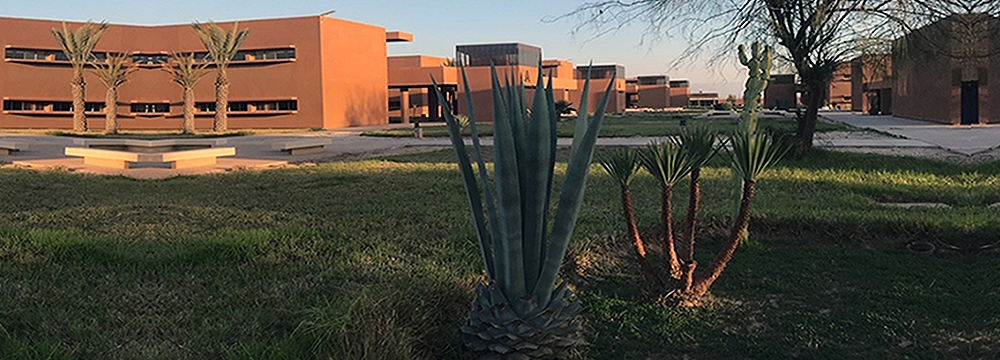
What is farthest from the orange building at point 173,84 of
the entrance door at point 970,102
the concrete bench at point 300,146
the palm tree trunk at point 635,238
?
the palm tree trunk at point 635,238

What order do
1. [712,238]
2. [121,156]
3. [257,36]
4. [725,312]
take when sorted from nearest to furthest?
[725,312], [712,238], [121,156], [257,36]

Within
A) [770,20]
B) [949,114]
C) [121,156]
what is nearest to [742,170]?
[770,20]

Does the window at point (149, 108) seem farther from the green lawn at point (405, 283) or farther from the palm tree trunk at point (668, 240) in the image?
the palm tree trunk at point (668, 240)

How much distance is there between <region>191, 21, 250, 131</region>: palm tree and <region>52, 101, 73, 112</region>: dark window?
856 cm

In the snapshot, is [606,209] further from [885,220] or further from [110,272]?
[110,272]

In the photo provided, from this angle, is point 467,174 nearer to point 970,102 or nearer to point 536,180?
point 536,180

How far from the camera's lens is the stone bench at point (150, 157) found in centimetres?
1188

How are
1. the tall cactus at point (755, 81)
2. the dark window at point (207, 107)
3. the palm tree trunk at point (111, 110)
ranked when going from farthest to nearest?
the dark window at point (207, 107), the palm tree trunk at point (111, 110), the tall cactus at point (755, 81)

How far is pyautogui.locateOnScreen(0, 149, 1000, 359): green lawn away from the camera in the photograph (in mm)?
3596

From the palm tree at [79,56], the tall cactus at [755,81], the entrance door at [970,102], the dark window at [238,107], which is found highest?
the palm tree at [79,56]

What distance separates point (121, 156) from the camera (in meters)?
12.1

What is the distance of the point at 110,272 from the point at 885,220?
5718 mm

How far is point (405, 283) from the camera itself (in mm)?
4160

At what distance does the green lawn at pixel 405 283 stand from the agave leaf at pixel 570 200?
21.8 inches
